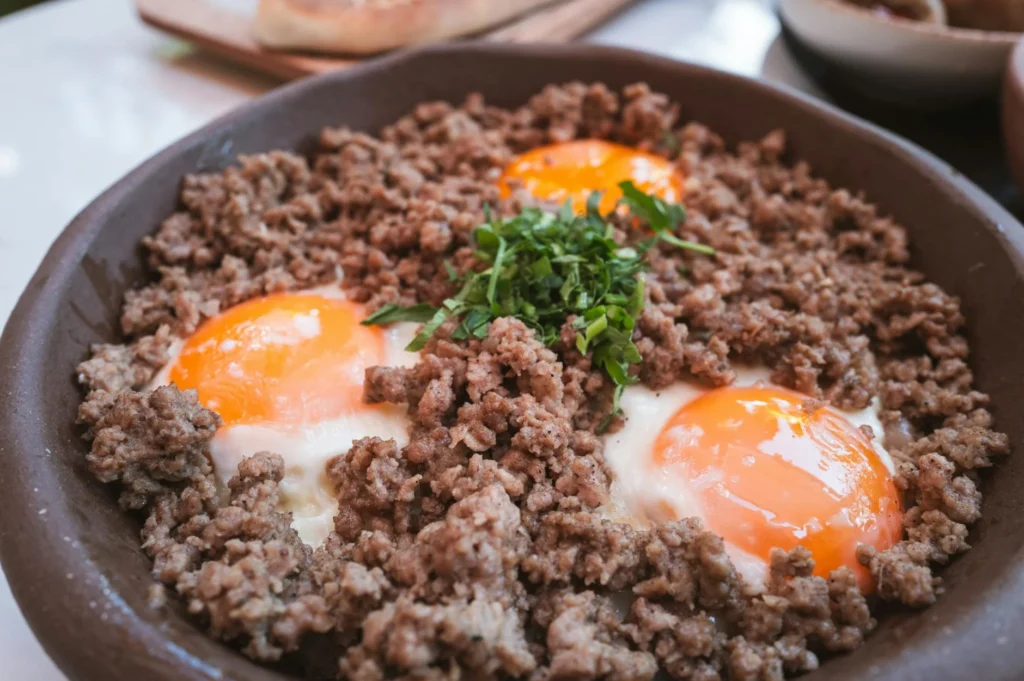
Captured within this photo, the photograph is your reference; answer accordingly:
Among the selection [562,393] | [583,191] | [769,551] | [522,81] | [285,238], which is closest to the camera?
[769,551]

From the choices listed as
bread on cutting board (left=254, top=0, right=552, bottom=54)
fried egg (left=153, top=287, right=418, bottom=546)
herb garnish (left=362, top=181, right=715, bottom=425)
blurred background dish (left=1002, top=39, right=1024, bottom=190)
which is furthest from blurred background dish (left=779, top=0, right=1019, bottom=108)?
fried egg (left=153, top=287, right=418, bottom=546)

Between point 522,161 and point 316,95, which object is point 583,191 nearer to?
point 522,161

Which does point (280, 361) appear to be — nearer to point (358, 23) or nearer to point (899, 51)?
point (358, 23)

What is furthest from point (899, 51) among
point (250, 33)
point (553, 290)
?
point (250, 33)

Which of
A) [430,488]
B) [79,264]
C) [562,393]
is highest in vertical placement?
[79,264]

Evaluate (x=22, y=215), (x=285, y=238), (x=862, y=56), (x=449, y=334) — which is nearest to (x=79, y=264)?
(x=285, y=238)

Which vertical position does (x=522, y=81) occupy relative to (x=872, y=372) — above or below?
above
